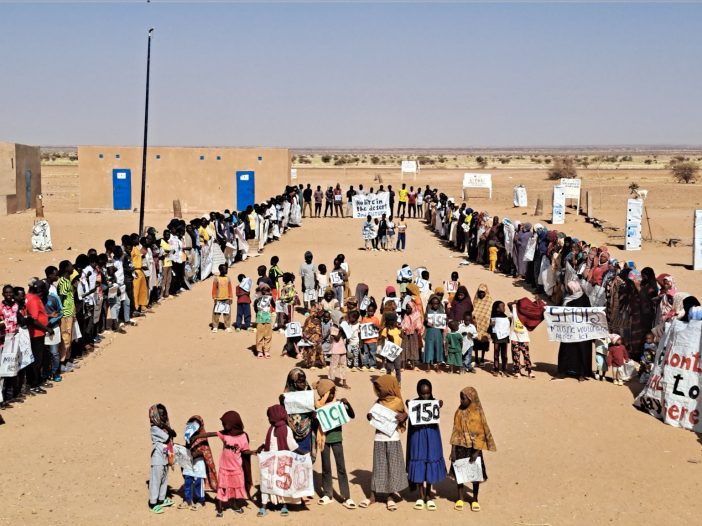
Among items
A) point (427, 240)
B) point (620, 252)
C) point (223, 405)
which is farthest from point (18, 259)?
point (620, 252)

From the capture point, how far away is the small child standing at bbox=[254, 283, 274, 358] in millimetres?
15961

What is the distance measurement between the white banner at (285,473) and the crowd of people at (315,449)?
6cm

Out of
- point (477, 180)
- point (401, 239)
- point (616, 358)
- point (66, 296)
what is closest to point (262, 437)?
point (66, 296)

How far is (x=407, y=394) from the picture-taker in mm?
13828

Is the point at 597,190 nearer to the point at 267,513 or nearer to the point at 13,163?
the point at 13,163

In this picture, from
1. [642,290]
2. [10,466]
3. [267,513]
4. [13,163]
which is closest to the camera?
[267,513]

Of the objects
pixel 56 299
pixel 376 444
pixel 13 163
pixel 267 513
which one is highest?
pixel 13 163

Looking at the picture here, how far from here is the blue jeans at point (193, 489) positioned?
→ 380 inches

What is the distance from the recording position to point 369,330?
14805 millimetres

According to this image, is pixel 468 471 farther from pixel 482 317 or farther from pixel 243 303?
pixel 243 303

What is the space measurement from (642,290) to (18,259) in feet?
59.5

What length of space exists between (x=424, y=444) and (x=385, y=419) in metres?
0.49

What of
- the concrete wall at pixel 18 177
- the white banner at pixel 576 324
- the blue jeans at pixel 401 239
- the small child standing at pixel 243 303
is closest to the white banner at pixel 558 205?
the blue jeans at pixel 401 239

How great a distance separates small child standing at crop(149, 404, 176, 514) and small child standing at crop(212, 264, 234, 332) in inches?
323
